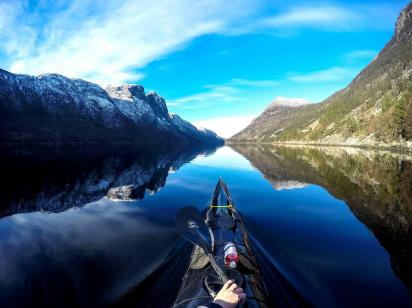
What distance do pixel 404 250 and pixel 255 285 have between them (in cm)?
1197

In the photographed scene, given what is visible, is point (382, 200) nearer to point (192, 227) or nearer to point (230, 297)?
point (192, 227)

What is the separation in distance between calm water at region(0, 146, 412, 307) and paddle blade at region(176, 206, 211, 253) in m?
2.36

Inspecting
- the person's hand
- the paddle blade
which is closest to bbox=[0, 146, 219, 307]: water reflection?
the paddle blade

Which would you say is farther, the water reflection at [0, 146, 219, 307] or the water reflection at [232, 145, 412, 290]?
the water reflection at [232, 145, 412, 290]

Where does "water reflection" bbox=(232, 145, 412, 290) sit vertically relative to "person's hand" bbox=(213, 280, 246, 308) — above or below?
below

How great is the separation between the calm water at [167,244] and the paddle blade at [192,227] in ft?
7.74

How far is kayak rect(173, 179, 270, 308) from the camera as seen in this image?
7.89 m

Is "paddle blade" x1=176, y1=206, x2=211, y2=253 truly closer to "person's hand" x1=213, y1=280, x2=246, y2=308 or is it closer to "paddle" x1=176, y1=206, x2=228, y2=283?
"paddle" x1=176, y1=206, x2=228, y2=283

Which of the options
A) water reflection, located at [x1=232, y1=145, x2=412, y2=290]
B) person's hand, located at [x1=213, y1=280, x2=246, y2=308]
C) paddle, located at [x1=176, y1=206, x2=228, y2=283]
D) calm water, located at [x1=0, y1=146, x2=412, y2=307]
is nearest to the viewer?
person's hand, located at [x1=213, y1=280, x2=246, y2=308]

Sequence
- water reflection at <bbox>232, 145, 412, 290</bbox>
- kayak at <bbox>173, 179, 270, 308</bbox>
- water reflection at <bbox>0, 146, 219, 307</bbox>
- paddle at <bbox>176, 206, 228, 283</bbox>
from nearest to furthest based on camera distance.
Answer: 1. kayak at <bbox>173, 179, 270, 308</bbox>
2. paddle at <bbox>176, 206, 228, 283</bbox>
3. water reflection at <bbox>0, 146, 219, 307</bbox>
4. water reflection at <bbox>232, 145, 412, 290</bbox>

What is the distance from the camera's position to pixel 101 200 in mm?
27859

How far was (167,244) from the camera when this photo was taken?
16.8 meters

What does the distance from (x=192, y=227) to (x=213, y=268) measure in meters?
2.12

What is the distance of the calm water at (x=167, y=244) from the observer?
37.9ft
